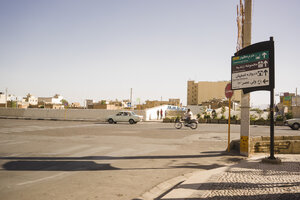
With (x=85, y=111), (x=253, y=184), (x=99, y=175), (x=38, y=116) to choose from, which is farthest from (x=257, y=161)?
(x=38, y=116)

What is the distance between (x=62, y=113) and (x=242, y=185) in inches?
1527

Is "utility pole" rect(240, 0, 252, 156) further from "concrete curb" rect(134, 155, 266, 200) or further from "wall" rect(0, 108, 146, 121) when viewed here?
"wall" rect(0, 108, 146, 121)

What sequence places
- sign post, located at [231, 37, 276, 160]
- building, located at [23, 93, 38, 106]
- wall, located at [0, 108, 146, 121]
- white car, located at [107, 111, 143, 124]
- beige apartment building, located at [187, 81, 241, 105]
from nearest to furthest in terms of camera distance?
1. sign post, located at [231, 37, 276, 160]
2. white car, located at [107, 111, 143, 124]
3. wall, located at [0, 108, 146, 121]
4. beige apartment building, located at [187, 81, 241, 105]
5. building, located at [23, 93, 38, 106]

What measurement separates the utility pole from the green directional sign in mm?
647

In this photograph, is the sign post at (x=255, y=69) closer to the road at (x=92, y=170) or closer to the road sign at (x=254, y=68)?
the road sign at (x=254, y=68)

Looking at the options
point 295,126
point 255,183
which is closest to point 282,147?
point 255,183

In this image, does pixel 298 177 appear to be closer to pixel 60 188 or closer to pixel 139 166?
pixel 139 166

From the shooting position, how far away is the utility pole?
27.7 feet

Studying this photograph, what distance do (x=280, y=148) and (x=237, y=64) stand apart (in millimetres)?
3702

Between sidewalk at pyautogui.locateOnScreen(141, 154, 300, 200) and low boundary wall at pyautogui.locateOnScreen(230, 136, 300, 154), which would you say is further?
low boundary wall at pyautogui.locateOnScreen(230, 136, 300, 154)

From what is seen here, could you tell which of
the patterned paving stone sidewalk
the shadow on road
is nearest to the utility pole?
the shadow on road

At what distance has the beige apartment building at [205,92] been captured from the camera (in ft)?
399

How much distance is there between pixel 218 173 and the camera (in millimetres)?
5684

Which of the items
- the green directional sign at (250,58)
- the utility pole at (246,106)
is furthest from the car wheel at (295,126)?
the green directional sign at (250,58)
